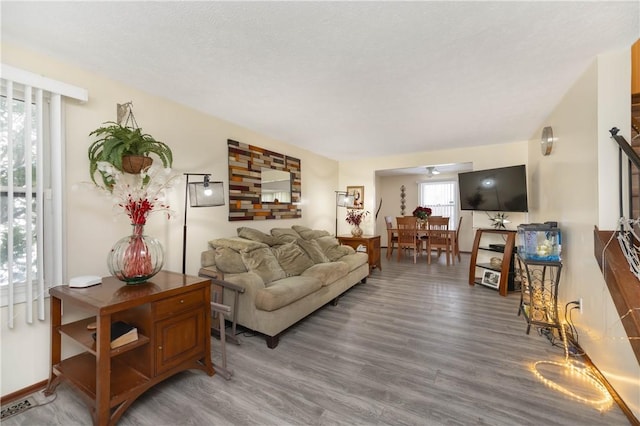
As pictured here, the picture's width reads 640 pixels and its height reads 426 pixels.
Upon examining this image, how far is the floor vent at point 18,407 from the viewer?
5.02 feet

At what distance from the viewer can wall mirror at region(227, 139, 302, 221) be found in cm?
326

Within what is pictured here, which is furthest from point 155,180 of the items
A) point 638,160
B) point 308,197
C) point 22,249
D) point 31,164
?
point 638,160

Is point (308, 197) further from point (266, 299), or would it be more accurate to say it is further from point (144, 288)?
point (144, 288)

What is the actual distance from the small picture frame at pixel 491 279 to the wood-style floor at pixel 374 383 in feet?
3.38

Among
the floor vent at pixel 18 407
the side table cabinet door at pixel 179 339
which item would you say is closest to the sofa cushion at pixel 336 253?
the side table cabinet door at pixel 179 339

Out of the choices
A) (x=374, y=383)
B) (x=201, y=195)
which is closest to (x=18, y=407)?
(x=201, y=195)

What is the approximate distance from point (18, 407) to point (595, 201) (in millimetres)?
4042

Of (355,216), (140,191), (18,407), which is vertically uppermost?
(140,191)

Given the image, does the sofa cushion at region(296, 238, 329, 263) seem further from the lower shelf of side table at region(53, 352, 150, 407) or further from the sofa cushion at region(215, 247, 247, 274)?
the lower shelf of side table at region(53, 352, 150, 407)

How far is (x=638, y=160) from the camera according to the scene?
1515 millimetres

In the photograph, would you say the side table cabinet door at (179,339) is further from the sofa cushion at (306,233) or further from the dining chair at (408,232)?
the dining chair at (408,232)

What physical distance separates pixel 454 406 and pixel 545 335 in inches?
61.3

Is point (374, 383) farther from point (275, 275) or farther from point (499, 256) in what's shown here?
point (499, 256)

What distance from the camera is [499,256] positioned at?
429cm
